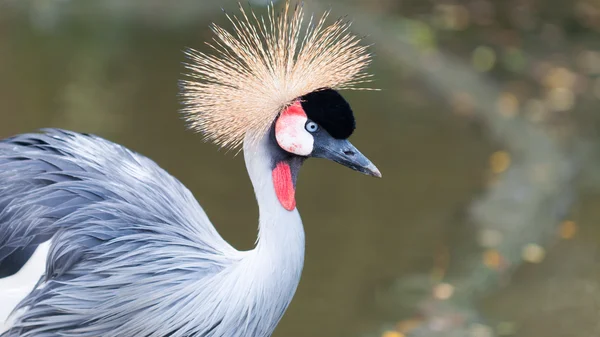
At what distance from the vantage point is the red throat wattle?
1.95m

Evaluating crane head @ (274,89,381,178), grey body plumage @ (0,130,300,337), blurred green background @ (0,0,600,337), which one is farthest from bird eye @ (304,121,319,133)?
blurred green background @ (0,0,600,337)

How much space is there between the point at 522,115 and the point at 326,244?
162 cm

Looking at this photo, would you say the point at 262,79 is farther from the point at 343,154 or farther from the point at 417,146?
the point at 417,146

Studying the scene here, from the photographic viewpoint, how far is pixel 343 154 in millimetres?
1982

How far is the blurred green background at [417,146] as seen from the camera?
3023mm

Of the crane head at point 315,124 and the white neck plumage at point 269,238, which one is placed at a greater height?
the crane head at point 315,124

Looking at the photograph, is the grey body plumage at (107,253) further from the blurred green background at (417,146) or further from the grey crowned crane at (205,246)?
the blurred green background at (417,146)

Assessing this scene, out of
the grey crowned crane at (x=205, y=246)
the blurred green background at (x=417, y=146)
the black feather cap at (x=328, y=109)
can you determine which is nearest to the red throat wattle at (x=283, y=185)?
the grey crowned crane at (x=205, y=246)

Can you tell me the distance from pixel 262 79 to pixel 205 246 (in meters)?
0.40

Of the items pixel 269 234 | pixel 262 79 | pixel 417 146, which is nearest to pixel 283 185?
pixel 269 234

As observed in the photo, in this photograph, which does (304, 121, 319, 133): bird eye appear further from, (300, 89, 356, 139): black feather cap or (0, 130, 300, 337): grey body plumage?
(0, 130, 300, 337): grey body plumage

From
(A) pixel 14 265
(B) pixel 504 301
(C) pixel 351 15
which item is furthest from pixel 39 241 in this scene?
(C) pixel 351 15

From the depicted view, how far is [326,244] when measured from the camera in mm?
3250

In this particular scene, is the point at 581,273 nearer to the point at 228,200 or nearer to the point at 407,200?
the point at 407,200
